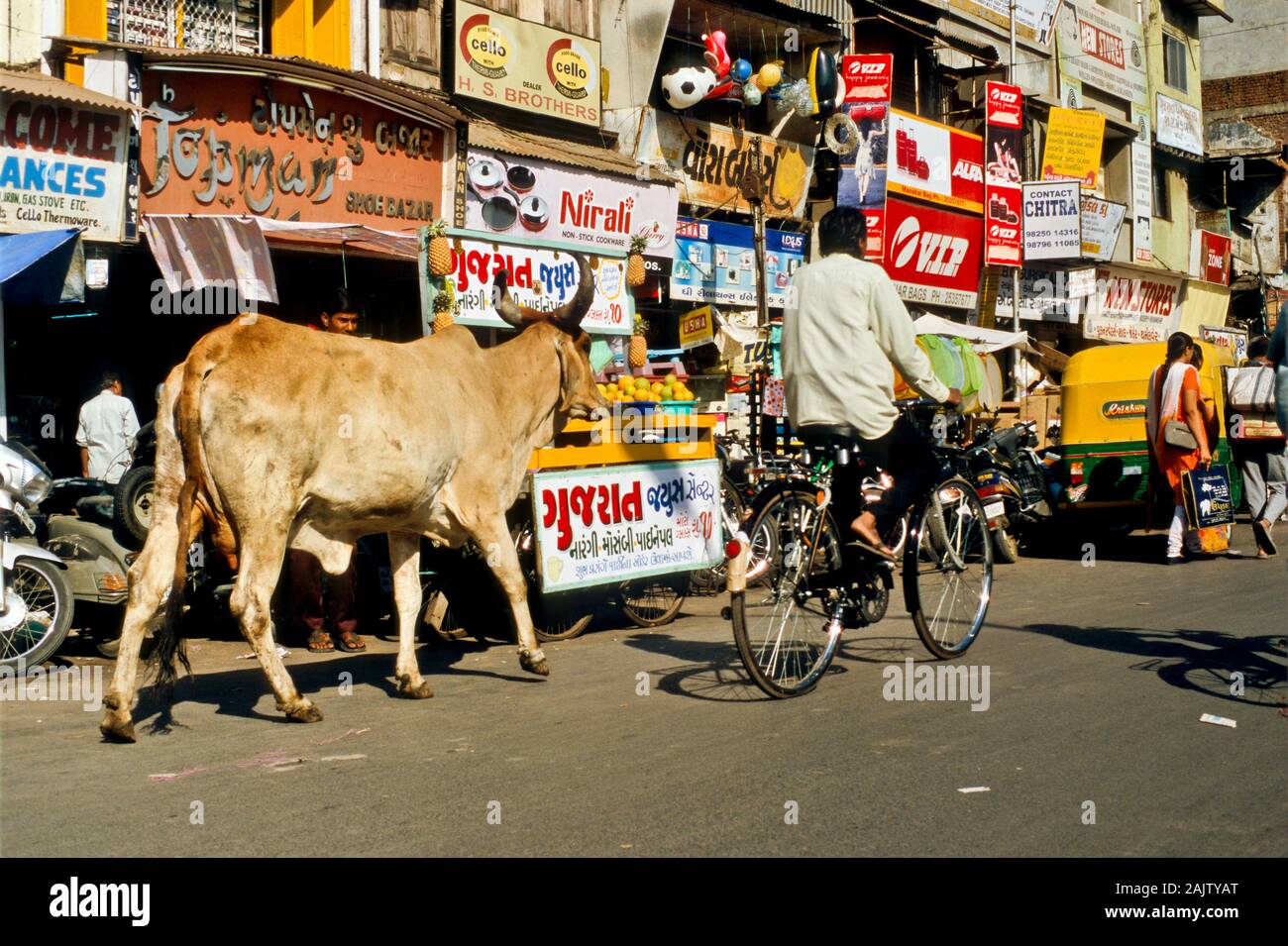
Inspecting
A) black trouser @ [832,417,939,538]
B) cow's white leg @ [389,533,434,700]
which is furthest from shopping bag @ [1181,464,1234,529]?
cow's white leg @ [389,533,434,700]

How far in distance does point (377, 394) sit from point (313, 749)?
1978 mm

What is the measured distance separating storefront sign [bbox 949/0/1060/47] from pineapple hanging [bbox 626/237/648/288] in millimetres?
18192

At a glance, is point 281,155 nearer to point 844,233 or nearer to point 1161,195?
point 844,233

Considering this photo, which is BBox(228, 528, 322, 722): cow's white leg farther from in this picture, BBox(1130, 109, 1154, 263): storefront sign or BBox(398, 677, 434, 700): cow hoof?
BBox(1130, 109, 1154, 263): storefront sign

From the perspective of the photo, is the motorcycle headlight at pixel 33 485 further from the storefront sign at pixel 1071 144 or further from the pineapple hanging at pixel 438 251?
the storefront sign at pixel 1071 144

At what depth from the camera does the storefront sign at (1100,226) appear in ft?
96.4

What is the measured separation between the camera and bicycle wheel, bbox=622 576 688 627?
34.6 ft

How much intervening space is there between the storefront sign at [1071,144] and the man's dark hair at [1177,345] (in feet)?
55.9

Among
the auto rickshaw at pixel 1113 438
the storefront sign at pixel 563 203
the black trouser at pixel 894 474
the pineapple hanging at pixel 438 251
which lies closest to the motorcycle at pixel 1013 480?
the auto rickshaw at pixel 1113 438

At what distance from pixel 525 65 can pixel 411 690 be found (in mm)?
12017

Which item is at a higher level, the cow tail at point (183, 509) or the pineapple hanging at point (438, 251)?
the pineapple hanging at point (438, 251)

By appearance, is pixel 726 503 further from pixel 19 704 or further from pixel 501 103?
pixel 501 103

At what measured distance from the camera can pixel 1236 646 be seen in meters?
8.47

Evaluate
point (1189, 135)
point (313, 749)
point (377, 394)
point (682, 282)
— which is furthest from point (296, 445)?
point (1189, 135)
